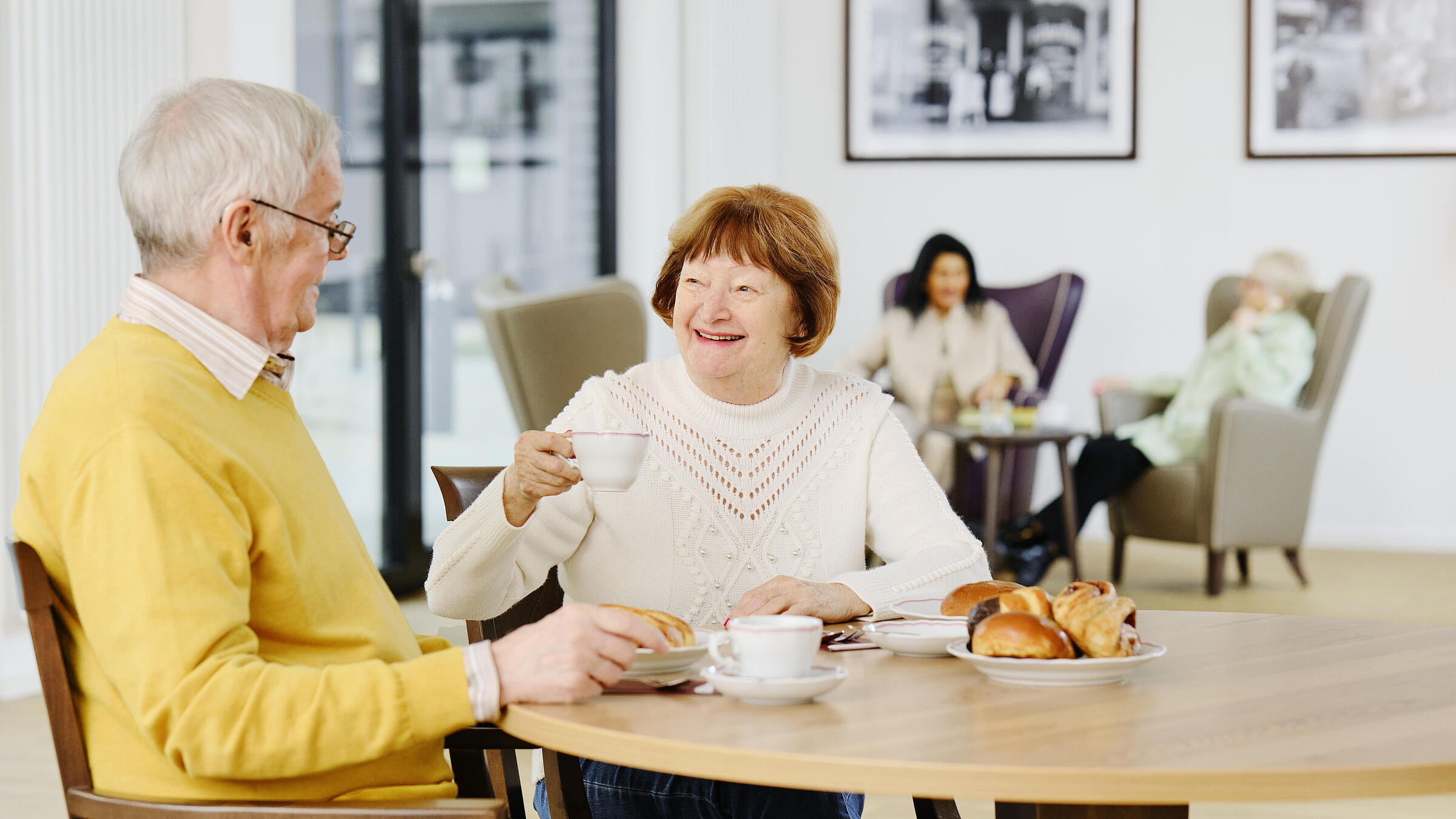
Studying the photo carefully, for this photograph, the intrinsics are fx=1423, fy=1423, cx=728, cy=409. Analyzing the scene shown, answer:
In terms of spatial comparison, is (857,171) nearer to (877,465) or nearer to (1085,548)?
(1085,548)

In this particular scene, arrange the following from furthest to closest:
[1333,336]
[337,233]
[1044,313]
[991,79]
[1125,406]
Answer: [991,79], [1044,313], [1125,406], [1333,336], [337,233]

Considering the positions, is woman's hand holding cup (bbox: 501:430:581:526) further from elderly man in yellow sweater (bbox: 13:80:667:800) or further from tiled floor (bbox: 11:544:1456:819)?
tiled floor (bbox: 11:544:1456:819)

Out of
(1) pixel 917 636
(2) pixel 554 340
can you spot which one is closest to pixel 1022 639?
(1) pixel 917 636

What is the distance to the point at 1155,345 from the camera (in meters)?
6.59

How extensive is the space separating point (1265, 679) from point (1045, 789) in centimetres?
39

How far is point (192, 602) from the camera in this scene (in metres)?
1.04

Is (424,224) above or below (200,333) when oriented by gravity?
above

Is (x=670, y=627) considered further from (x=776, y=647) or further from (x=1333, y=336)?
(x=1333, y=336)

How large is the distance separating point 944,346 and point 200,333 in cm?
451

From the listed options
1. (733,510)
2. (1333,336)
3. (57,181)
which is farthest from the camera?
(1333,336)

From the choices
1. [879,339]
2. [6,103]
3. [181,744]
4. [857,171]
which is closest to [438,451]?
[879,339]

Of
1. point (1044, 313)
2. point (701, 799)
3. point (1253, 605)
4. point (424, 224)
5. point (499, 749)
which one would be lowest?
point (1253, 605)

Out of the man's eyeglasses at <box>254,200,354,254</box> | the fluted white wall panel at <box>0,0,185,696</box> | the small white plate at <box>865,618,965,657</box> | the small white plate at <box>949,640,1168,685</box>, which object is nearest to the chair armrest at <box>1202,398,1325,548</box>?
the fluted white wall panel at <box>0,0,185,696</box>

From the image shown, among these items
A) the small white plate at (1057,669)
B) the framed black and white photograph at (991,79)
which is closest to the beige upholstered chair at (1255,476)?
the framed black and white photograph at (991,79)
